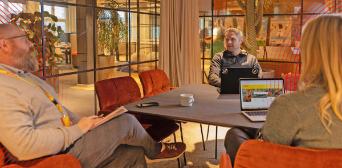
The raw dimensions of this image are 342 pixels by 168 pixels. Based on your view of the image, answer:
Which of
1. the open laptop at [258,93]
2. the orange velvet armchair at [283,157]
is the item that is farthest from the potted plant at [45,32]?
the orange velvet armchair at [283,157]

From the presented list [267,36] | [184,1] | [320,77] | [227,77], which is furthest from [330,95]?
[267,36]

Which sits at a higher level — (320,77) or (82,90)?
(320,77)

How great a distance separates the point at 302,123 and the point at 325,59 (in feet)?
0.90

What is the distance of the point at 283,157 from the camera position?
1.45 m

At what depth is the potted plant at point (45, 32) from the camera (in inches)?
136

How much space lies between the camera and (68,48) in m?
4.48

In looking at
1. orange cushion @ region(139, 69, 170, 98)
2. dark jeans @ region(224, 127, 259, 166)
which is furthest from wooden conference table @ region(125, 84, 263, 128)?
orange cushion @ region(139, 69, 170, 98)

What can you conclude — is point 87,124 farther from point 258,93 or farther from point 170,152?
point 258,93

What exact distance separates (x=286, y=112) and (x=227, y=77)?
5.61 feet

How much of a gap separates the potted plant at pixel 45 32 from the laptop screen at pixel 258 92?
203cm

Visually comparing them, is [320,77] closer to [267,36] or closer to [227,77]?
[227,77]

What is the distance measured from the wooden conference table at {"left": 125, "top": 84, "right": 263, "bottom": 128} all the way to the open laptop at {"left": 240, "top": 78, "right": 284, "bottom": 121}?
92 mm

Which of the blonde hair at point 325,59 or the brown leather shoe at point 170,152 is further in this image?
the brown leather shoe at point 170,152

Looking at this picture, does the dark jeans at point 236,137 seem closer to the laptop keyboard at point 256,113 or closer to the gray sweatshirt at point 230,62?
the laptop keyboard at point 256,113
